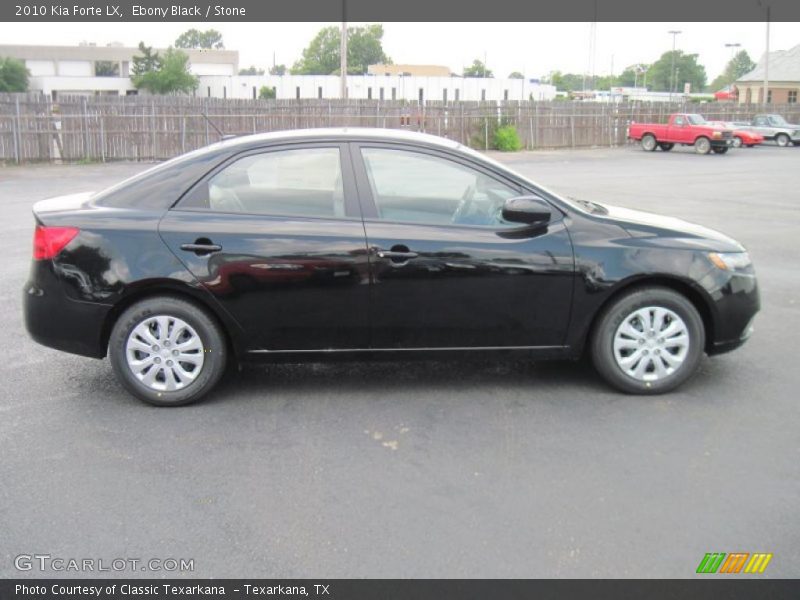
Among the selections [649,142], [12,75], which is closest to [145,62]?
[12,75]

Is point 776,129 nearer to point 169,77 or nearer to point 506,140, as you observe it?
point 506,140

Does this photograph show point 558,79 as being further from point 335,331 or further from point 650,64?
point 335,331

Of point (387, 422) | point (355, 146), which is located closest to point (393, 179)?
point (355, 146)

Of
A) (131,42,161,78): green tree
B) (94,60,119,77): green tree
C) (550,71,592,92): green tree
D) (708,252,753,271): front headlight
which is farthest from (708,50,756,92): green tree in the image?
(708,252,753,271): front headlight

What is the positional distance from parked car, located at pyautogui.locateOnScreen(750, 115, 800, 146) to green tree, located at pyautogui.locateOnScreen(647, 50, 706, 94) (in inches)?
4165

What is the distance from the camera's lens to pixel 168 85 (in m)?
76.7

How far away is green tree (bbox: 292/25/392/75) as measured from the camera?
12862cm

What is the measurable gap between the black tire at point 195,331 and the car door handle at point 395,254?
1.12 m

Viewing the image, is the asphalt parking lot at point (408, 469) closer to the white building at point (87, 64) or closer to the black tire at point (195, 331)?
the black tire at point (195, 331)

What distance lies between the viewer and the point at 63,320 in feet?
16.8

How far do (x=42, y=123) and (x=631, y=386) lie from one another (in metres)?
23.2

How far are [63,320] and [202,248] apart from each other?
98 cm

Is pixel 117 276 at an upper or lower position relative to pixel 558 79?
lower
